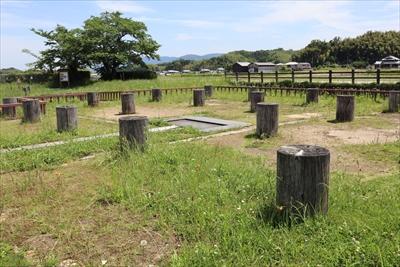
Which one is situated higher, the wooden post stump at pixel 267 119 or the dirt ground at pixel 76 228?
the wooden post stump at pixel 267 119

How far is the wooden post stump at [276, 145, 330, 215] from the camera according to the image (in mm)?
3703

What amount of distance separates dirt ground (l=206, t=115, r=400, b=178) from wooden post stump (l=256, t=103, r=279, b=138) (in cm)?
21

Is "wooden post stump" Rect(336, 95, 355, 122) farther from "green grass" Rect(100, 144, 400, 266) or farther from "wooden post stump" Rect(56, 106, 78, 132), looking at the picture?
"wooden post stump" Rect(56, 106, 78, 132)

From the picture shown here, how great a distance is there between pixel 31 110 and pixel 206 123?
5.13 m

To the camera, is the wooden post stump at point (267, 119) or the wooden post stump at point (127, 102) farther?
the wooden post stump at point (127, 102)

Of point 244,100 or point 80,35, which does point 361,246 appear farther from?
point 80,35

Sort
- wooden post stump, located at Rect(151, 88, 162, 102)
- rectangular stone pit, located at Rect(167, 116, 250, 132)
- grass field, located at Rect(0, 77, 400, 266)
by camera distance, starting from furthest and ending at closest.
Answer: wooden post stump, located at Rect(151, 88, 162, 102), rectangular stone pit, located at Rect(167, 116, 250, 132), grass field, located at Rect(0, 77, 400, 266)

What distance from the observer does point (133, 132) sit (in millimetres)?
6625

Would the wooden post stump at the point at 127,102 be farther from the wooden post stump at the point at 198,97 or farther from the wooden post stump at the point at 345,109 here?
the wooden post stump at the point at 345,109

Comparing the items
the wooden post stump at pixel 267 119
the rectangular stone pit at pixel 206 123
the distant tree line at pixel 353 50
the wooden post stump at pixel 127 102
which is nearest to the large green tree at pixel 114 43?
the wooden post stump at pixel 127 102

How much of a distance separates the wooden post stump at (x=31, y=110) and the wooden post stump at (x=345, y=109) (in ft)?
27.4

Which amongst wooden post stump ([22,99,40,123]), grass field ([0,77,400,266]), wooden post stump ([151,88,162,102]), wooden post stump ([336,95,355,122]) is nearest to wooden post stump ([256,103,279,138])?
grass field ([0,77,400,266])

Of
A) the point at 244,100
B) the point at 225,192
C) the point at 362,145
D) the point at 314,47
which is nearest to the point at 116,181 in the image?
the point at 225,192

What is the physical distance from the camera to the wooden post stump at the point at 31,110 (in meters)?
12.0
